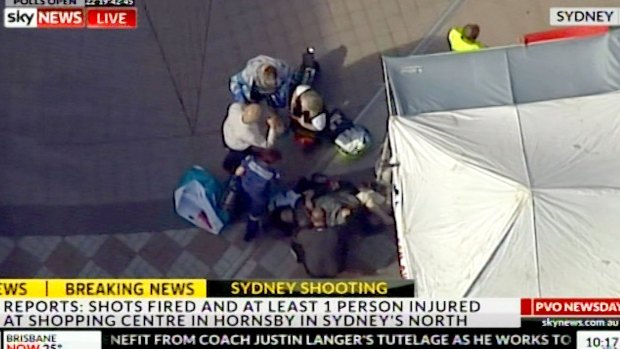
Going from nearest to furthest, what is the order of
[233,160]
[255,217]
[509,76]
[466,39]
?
[509,76] < [466,39] < [233,160] < [255,217]

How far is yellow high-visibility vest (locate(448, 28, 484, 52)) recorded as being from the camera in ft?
32.5

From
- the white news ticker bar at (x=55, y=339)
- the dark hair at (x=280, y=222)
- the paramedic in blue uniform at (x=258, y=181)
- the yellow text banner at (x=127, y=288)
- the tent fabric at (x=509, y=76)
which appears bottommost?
the white news ticker bar at (x=55, y=339)

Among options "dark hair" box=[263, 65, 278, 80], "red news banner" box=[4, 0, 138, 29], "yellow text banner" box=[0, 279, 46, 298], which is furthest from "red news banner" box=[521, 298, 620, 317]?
"red news banner" box=[4, 0, 138, 29]

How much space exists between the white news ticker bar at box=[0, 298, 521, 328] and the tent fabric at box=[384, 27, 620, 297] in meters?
0.20

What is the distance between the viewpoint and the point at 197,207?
10.3m

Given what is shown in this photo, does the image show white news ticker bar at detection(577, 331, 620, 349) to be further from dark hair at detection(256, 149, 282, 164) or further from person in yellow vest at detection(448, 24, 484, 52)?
dark hair at detection(256, 149, 282, 164)

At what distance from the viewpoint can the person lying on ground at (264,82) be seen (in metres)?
9.71

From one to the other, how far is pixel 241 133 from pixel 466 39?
2.16m

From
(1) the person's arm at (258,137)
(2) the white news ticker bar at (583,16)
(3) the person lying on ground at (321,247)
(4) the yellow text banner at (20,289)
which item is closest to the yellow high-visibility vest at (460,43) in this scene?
(2) the white news ticker bar at (583,16)

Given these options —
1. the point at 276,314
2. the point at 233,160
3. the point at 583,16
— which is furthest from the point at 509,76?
the point at 276,314

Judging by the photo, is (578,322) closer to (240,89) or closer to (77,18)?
(240,89)

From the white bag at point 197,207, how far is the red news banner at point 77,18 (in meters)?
1.67

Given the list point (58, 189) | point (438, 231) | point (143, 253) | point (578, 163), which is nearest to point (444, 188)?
point (438, 231)

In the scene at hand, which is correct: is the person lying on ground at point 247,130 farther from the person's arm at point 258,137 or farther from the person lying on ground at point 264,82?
the person lying on ground at point 264,82
